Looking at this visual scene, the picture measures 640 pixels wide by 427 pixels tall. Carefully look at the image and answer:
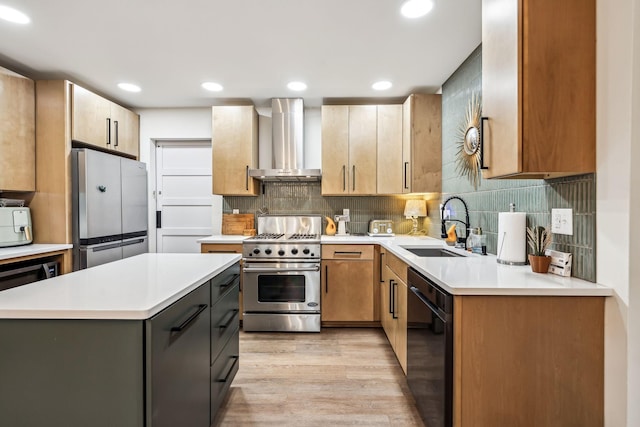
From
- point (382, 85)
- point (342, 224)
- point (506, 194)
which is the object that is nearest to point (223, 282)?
point (506, 194)

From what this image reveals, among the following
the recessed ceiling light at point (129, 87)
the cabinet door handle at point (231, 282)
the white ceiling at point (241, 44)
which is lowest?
the cabinet door handle at point (231, 282)

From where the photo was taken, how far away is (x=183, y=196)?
4.10 meters

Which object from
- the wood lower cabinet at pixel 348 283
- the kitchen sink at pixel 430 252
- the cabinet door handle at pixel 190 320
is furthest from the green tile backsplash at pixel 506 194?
the cabinet door handle at pixel 190 320

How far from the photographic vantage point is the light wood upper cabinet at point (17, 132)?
264cm

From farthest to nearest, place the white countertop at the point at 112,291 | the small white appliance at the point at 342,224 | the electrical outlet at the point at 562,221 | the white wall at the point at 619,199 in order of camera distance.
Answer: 1. the small white appliance at the point at 342,224
2. the electrical outlet at the point at 562,221
3. the white wall at the point at 619,199
4. the white countertop at the point at 112,291

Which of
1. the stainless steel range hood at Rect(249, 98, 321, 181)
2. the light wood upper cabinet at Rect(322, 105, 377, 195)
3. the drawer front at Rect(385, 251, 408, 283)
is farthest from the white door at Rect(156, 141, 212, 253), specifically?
the drawer front at Rect(385, 251, 408, 283)

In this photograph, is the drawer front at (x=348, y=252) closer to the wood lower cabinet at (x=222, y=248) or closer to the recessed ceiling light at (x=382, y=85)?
the wood lower cabinet at (x=222, y=248)

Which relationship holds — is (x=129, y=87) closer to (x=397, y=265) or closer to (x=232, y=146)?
(x=232, y=146)

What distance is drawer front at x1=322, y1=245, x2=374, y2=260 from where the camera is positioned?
3201mm

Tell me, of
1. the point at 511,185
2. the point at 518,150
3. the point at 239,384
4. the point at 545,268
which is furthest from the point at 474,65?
the point at 239,384

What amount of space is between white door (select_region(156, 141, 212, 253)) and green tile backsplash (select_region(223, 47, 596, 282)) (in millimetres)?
438

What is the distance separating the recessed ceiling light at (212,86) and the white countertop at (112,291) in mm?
2014

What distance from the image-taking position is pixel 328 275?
322 cm

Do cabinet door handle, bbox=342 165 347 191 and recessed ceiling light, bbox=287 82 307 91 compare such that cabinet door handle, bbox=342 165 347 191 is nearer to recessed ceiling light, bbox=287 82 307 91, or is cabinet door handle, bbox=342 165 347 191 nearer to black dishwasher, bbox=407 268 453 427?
recessed ceiling light, bbox=287 82 307 91
